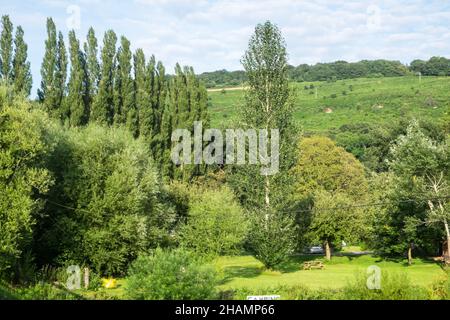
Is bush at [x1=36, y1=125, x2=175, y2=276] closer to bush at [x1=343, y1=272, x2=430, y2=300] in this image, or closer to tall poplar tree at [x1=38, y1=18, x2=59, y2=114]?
tall poplar tree at [x1=38, y1=18, x2=59, y2=114]

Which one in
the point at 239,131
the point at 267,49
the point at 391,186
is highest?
the point at 267,49

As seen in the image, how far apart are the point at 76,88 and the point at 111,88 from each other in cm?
421

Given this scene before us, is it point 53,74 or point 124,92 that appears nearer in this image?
point 53,74

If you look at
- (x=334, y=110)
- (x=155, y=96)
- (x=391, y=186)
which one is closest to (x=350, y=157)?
(x=391, y=186)

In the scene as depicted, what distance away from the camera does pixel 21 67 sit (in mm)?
41250

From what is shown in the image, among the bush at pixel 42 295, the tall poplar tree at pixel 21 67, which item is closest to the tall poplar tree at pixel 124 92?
the tall poplar tree at pixel 21 67

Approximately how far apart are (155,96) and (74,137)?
20159 mm

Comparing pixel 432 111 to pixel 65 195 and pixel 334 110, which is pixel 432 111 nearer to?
pixel 334 110

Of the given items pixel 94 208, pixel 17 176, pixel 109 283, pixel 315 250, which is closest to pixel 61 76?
pixel 94 208

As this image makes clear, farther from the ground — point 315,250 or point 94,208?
point 94,208

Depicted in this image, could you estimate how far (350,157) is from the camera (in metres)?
65.3

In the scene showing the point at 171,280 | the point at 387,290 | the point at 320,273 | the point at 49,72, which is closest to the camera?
the point at 171,280

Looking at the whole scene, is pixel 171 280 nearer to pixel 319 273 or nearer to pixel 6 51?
pixel 319 273

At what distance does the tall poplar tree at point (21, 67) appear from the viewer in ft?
134
